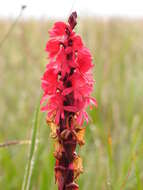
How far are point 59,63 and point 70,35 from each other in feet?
0.28

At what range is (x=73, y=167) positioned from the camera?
3.32 feet

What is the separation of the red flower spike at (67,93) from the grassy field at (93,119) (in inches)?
7.8

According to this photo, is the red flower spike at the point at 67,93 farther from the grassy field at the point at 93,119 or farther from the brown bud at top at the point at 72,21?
the grassy field at the point at 93,119

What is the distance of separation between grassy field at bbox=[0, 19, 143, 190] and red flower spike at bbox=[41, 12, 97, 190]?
20 centimetres


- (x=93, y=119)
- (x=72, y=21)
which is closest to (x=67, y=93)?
(x=72, y=21)

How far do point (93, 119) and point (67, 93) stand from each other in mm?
1860

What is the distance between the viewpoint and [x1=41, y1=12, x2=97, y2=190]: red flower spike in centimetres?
97

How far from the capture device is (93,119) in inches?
110

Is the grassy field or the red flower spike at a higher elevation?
the grassy field

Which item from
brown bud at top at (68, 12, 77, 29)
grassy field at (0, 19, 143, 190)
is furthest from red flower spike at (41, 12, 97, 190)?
grassy field at (0, 19, 143, 190)

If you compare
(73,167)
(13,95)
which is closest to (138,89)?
(13,95)

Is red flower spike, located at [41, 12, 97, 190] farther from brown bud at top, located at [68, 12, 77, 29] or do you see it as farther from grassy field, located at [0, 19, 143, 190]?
grassy field, located at [0, 19, 143, 190]

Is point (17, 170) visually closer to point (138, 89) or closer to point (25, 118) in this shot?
point (25, 118)

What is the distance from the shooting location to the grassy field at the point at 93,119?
1942 mm
